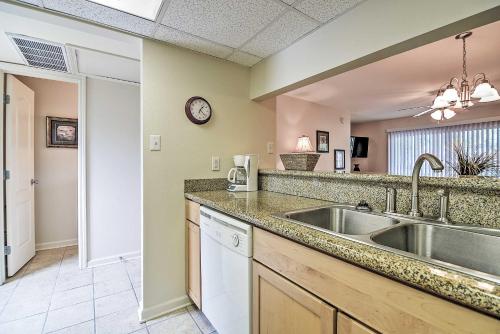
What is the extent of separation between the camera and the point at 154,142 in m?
1.78

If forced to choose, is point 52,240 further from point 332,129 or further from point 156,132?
point 332,129

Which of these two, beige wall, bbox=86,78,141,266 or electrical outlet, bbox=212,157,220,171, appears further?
beige wall, bbox=86,78,141,266

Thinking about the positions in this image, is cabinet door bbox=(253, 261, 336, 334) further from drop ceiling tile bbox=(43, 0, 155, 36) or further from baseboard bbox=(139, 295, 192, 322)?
drop ceiling tile bbox=(43, 0, 155, 36)

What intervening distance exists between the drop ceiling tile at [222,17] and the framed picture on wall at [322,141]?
121 inches

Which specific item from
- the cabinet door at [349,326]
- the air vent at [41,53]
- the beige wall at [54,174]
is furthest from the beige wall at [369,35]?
the beige wall at [54,174]

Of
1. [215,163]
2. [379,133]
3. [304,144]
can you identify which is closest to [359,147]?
[379,133]

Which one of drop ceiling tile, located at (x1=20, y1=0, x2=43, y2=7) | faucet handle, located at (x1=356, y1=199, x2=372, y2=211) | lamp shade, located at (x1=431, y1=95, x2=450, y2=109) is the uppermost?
drop ceiling tile, located at (x1=20, y1=0, x2=43, y2=7)

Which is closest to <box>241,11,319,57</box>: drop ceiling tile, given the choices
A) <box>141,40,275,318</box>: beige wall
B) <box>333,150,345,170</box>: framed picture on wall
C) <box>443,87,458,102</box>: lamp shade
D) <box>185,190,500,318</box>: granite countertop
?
<box>141,40,275,318</box>: beige wall

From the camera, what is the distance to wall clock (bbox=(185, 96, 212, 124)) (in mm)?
1923

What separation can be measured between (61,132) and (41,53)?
1.35 meters

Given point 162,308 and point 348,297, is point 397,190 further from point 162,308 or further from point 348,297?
point 162,308

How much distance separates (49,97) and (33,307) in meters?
2.48

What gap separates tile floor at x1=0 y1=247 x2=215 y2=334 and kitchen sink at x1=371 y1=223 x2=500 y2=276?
4.46 feet

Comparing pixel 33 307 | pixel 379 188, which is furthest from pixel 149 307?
pixel 379 188
